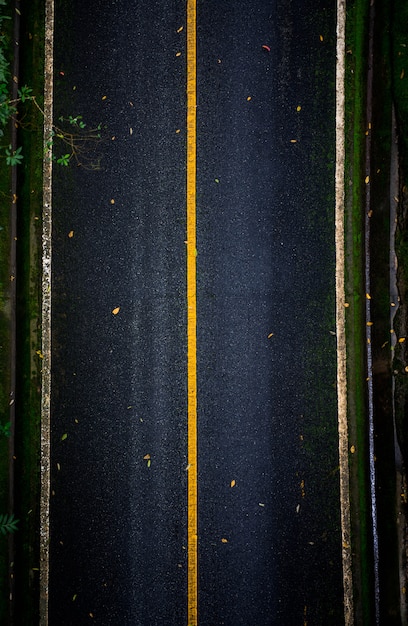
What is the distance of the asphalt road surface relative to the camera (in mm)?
5871

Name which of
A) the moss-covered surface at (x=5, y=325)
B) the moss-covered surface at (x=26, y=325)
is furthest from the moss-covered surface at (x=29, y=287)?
the moss-covered surface at (x=5, y=325)

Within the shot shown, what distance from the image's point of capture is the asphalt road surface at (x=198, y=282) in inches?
231

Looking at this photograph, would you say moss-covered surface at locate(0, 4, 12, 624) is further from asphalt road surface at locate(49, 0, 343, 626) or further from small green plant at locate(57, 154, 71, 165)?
small green plant at locate(57, 154, 71, 165)

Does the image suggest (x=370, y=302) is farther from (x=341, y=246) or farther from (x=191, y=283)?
(x=191, y=283)

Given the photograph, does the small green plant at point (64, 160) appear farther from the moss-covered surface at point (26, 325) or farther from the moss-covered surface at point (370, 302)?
the moss-covered surface at point (370, 302)

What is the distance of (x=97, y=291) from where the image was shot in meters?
5.97

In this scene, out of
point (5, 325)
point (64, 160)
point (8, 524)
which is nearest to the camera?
point (8, 524)

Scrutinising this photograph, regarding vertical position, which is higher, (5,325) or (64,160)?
(64,160)

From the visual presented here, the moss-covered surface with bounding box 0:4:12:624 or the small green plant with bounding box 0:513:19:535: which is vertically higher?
the moss-covered surface with bounding box 0:4:12:624

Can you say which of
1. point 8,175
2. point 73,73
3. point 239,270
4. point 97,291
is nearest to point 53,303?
point 97,291

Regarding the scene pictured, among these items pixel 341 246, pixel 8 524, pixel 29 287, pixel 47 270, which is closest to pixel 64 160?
pixel 47 270

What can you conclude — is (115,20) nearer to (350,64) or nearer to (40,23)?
(40,23)

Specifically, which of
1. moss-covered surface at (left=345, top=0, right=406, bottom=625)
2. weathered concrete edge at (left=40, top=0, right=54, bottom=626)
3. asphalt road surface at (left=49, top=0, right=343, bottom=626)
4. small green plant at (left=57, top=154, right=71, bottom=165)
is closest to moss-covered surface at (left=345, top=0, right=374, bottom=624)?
moss-covered surface at (left=345, top=0, right=406, bottom=625)

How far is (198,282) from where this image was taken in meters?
5.94
